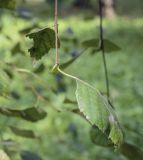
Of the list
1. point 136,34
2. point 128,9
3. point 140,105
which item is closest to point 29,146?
point 140,105

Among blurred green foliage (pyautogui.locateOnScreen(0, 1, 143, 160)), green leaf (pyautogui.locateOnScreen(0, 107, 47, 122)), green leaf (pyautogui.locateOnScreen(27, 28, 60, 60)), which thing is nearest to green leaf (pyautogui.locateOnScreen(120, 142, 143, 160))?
blurred green foliage (pyautogui.locateOnScreen(0, 1, 143, 160))

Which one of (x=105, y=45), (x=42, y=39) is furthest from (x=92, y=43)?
(x=42, y=39)

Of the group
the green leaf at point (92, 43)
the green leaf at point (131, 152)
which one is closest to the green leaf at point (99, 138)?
the green leaf at point (131, 152)

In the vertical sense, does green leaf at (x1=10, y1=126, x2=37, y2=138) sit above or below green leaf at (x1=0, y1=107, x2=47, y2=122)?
below

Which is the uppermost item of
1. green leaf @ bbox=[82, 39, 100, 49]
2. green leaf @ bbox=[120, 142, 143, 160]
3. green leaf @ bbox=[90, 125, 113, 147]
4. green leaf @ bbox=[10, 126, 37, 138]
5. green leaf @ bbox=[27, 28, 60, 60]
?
green leaf @ bbox=[27, 28, 60, 60]

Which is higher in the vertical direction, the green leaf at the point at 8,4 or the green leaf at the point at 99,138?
the green leaf at the point at 8,4

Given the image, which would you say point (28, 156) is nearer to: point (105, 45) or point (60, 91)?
point (105, 45)

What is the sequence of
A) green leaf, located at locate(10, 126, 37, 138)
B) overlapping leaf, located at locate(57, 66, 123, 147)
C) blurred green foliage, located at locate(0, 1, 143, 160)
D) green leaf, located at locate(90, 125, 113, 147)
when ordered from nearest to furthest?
1. overlapping leaf, located at locate(57, 66, 123, 147)
2. green leaf, located at locate(90, 125, 113, 147)
3. green leaf, located at locate(10, 126, 37, 138)
4. blurred green foliage, located at locate(0, 1, 143, 160)

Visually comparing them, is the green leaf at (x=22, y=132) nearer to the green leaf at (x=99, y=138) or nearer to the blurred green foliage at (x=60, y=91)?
the blurred green foliage at (x=60, y=91)

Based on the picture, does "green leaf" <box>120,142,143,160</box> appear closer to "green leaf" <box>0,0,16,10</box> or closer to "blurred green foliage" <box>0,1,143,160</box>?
"blurred green foliage" <box>0,1,143,160</box>
